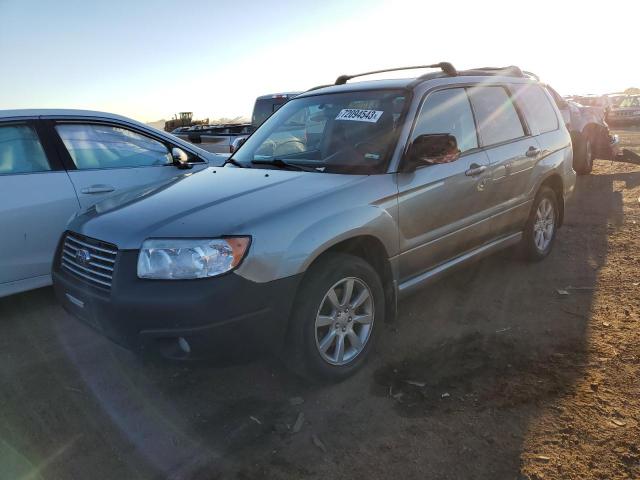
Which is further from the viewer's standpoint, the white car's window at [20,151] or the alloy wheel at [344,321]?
the white car's window at [20,151]

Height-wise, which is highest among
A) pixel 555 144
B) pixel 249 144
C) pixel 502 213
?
pixel 249 144

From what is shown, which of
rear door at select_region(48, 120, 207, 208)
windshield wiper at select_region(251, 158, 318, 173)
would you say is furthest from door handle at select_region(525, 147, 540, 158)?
rear door at select_region(48, 120, 207, 208)

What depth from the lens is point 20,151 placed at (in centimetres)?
441

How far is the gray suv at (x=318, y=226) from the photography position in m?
2.70

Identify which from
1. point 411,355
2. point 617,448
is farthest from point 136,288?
point 617,448

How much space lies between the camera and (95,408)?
307cm

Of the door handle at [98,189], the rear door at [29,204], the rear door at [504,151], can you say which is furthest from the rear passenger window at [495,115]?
the rear door at [29,204]

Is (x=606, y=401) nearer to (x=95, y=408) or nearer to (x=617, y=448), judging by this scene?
(x=617, y=448)

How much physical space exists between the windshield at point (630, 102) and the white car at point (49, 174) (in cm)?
2594

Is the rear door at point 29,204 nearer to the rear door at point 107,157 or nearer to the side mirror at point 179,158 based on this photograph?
the rear door at point 107,157

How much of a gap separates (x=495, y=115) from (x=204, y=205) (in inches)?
109

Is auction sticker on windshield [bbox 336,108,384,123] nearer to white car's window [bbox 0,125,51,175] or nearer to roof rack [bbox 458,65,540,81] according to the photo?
roof rack [bbox 458,65,540,81]

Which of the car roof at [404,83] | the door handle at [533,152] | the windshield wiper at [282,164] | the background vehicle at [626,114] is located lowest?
the background vehicle at [626,114]

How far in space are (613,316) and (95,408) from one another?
3.69 m
